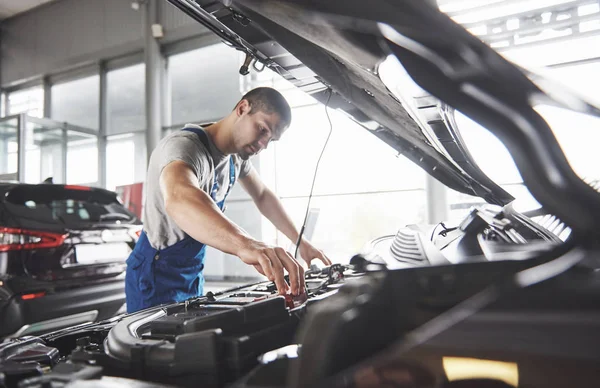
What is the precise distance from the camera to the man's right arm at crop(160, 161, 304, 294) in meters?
1.12

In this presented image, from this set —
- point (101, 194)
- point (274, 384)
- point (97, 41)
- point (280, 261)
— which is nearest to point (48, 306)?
point (101, 194)

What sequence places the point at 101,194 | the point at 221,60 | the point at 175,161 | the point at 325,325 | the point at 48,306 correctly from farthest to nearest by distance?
the point at 221,60
the point at 101,194
the point at 48,306
the point at 175,161
the point at 325,325

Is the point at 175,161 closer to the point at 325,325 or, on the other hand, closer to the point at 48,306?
the point at 325,325

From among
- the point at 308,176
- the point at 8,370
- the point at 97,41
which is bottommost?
the point at 8,370

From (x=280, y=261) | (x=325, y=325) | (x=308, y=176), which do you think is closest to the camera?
(x=325, y=325)

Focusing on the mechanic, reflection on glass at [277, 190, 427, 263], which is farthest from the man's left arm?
reflection on glass at [277, 190, 427, 263]

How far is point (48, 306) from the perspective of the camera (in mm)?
2473

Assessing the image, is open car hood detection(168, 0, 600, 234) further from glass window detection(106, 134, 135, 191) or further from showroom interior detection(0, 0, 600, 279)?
glass window detection(106, 134, 135, 191)

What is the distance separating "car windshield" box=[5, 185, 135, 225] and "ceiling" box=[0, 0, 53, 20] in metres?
6.72

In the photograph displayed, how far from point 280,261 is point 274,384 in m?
0.60

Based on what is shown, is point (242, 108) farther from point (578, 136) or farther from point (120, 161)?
point (120, 161)

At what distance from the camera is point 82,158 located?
7598 mm

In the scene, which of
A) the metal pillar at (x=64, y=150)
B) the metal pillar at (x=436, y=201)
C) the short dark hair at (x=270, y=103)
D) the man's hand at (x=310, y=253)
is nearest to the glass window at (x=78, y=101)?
the metal pillar at (x=64, y=150)

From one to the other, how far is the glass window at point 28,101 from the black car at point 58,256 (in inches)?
260
